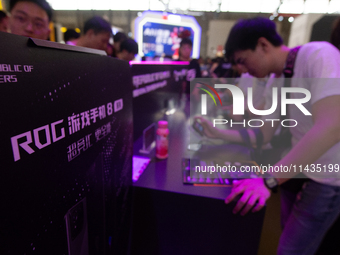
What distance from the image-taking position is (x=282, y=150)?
1341 mm

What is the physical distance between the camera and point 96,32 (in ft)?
7.13

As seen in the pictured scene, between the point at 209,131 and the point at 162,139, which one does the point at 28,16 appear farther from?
the point at 209,131

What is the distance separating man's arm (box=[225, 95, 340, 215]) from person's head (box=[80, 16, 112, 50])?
2026 millimetres

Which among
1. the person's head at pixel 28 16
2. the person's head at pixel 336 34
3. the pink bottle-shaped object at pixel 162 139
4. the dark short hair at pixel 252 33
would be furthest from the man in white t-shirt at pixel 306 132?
the person's head at pixel 28 16

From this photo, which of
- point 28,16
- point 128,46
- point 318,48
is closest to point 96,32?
point 128,46

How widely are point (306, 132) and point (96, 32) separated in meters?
2.09

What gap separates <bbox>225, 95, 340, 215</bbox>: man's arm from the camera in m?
0.80

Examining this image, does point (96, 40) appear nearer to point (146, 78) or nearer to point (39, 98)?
point (146, 78)

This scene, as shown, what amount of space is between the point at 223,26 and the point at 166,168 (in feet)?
32.0

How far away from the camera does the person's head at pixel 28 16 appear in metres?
1.55

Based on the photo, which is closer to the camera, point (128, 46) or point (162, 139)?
point (162, 139)

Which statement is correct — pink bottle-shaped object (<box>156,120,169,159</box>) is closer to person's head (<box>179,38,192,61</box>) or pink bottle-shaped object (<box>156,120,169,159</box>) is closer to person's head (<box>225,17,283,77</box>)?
person's head (<box>225,17,283,77</box>)

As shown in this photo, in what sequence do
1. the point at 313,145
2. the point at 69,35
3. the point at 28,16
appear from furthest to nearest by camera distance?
the point at 69,35, the point at 28,16, the point at 313,145

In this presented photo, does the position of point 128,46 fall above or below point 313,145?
above
